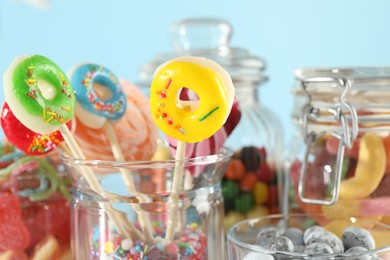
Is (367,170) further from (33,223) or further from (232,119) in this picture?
(33,223)

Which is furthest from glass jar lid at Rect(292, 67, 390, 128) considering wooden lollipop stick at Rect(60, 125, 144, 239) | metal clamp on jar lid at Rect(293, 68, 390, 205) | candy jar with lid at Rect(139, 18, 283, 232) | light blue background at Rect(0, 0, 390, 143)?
light blue background at Rect(0, 0, 390, 143)

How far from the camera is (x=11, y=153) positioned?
1.94 feet

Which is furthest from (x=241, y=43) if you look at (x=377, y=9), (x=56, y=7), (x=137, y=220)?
(x=137, y=220)

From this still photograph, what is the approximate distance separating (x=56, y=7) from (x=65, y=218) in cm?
73

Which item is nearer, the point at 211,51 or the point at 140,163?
the point at 140,163

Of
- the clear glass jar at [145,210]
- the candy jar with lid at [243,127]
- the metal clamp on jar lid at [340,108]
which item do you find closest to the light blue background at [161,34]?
the candy jar with lid at [243,127]

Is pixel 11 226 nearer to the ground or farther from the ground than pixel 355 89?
nearer to the ground

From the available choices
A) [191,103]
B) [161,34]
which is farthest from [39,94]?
[161,34]

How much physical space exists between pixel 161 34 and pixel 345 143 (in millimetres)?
745

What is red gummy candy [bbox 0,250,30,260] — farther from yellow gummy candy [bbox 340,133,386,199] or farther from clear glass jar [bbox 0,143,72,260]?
yellow gummy candy [bbox 340,133,386,199]

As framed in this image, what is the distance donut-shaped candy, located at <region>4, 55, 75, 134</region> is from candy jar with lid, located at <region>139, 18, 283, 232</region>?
0.27 meters

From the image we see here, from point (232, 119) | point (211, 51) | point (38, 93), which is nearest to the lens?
point (38, 93)

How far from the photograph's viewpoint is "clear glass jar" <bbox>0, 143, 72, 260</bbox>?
1.82 ft

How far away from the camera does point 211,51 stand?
76 cm
